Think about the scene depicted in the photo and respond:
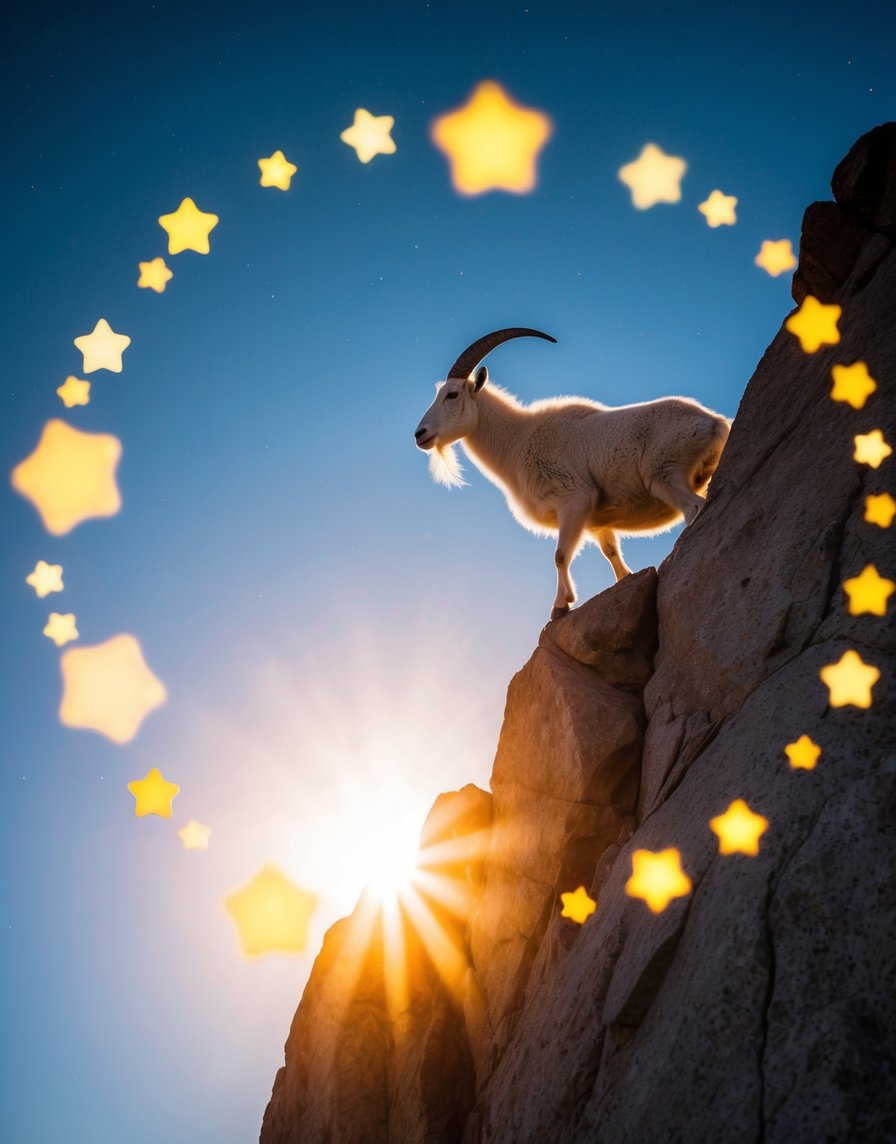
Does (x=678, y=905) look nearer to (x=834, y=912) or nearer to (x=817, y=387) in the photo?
(x=834, y=912)

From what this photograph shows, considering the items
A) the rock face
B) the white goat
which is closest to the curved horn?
the white goat

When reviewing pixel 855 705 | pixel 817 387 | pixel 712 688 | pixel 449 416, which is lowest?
pixel 855 705

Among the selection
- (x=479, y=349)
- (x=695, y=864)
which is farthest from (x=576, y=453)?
(x=695, y=864)

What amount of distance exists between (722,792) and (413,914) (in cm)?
484

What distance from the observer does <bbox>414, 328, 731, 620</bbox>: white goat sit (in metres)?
9.13

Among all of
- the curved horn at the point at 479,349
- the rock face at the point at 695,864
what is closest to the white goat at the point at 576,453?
the curved horn at the point at 479,349

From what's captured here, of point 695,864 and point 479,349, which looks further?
point 479,349

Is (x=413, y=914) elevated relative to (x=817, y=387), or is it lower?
lower

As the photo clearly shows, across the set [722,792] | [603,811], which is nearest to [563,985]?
[603,811]

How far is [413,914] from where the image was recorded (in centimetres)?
884

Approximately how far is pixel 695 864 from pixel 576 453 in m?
6.26

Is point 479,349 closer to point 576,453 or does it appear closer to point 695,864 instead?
point 576,453

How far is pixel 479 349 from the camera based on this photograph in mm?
12344

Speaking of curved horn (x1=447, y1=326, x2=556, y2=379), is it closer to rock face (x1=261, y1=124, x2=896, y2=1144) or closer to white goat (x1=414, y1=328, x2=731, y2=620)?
white goat (x1=414, y1=328, x2=731, y2=620)
